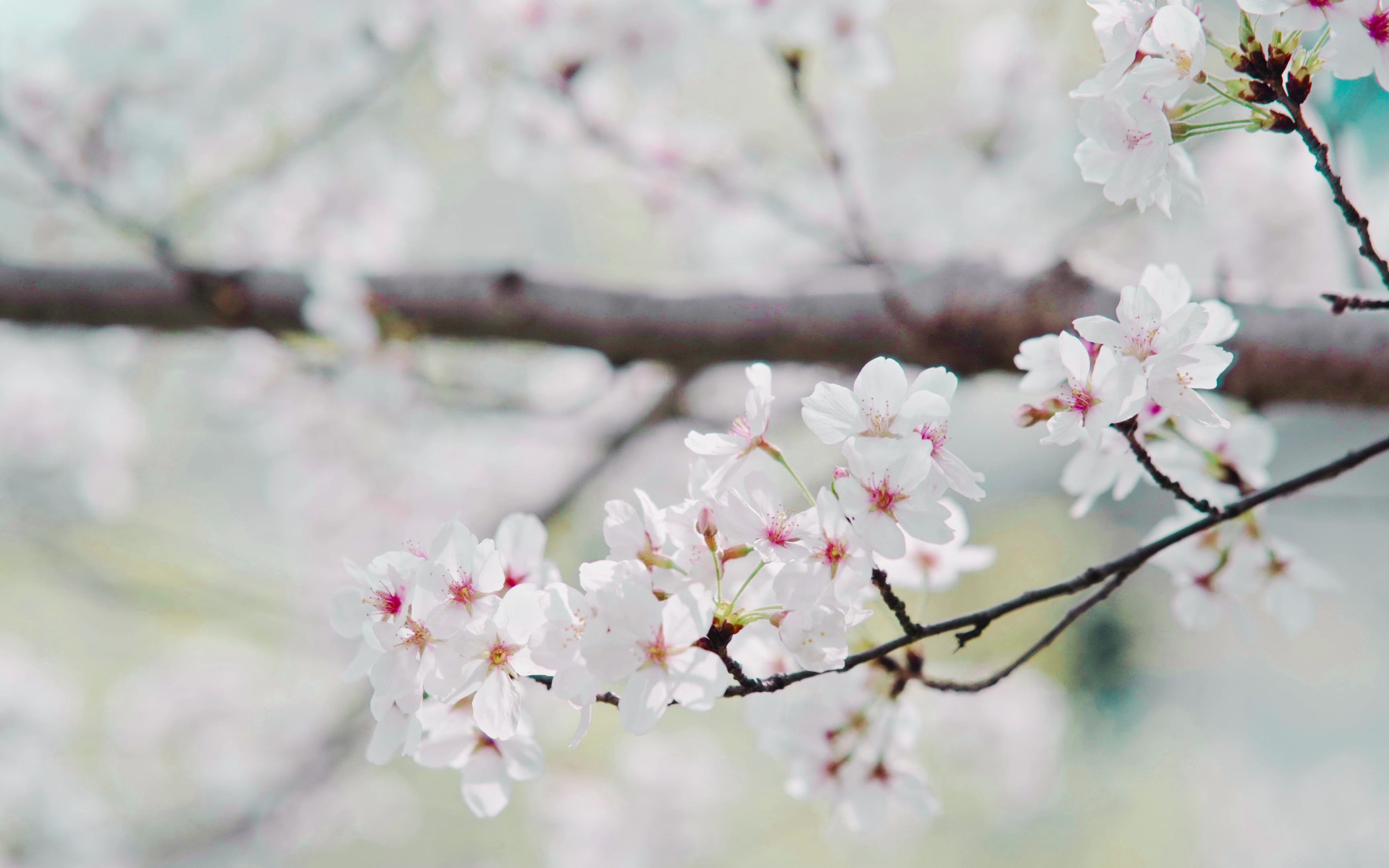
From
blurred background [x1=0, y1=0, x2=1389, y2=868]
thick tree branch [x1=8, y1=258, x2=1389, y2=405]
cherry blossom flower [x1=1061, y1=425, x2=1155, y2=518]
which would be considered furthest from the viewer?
blurred background [x1=0, y1=0, x2=1389, y2=868]

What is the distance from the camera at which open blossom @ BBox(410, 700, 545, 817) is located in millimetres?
413

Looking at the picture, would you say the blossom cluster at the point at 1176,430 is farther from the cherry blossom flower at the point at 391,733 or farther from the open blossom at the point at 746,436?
the cherry blossom flower at the point at 391,733

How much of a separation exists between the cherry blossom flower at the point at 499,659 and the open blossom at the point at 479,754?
0.15ft

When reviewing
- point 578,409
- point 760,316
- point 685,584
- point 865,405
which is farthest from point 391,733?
point 578,409

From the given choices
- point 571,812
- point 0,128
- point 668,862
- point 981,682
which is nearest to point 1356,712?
point 668,862

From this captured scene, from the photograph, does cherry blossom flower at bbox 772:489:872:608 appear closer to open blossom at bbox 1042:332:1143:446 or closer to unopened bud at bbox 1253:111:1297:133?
open blossom at bbox 1042:332:1143:446

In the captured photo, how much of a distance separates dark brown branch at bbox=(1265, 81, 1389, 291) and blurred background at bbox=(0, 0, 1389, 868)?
0.39 ft

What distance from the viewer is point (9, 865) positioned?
7.95 ft

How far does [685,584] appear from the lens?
36cm

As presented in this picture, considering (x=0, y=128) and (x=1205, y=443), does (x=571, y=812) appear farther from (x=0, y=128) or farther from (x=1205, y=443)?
(x=1205, y=443)

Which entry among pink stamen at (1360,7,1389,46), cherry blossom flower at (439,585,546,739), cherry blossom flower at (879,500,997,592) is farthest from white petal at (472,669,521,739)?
pink stamen at (1360,7,1389,46)

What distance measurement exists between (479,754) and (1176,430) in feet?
1.39

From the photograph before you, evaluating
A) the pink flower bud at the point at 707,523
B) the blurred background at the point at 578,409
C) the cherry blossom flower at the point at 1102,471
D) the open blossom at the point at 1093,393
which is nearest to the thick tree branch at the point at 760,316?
the blurred background at the point at 578,409

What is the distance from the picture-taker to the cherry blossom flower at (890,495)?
0.33 meters
